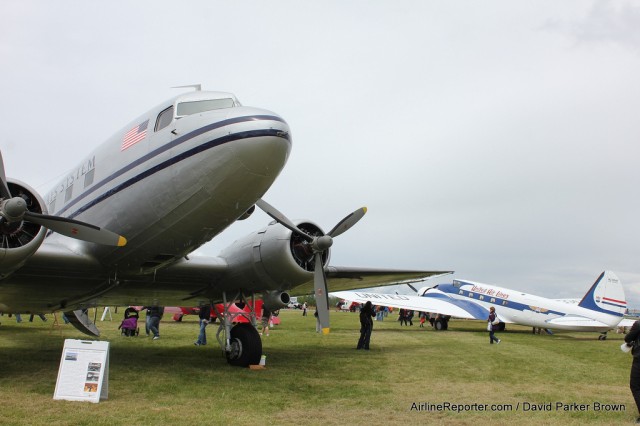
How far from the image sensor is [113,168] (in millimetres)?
9016

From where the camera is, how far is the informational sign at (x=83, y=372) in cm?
681

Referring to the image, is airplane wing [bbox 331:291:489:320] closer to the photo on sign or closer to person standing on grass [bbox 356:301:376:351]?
person standing on grass [bbox 356:301:376:351]

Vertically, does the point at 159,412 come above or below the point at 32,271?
below

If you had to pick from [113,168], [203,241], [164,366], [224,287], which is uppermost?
[113,168]

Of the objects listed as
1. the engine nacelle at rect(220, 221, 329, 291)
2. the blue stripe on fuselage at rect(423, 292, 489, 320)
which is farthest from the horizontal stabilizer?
the blue stripe on fuselage at rect(423, 292, 489, 320)

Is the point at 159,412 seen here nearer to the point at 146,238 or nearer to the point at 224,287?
the point at 146,238

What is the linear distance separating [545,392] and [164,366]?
23.5 ft

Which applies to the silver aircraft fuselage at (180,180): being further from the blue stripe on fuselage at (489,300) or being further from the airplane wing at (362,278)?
the blue stripe on fuselage at (489,300)

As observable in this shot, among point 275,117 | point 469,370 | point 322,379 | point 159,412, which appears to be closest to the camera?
point 159,412

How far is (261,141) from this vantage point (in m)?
7.21

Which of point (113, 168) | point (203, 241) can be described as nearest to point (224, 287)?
point (203, 241)

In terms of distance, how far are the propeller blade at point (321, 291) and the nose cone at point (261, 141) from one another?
3.31 m

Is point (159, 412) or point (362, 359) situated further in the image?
point (362, 359)

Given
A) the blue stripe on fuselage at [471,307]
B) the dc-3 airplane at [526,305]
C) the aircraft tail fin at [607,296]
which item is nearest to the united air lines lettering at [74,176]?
the dc-3 airplane at [526,305]
